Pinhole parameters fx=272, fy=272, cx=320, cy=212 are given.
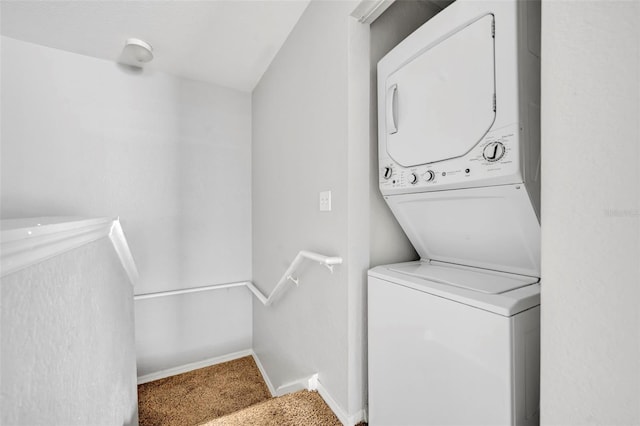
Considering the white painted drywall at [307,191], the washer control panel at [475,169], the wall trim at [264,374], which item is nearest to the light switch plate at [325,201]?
the white painted drywall at [307,191]

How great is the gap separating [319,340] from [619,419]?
4.31ft

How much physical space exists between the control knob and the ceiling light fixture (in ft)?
8.38

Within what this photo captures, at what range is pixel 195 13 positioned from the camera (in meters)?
1.85

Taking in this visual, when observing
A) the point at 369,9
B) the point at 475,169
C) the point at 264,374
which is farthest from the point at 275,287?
the point at 369,9

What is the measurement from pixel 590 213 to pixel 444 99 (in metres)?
0.62

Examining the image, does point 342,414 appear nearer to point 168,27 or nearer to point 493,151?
point 493,151

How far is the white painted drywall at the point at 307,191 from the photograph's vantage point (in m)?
1.40

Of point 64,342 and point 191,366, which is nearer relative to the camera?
point 64,342

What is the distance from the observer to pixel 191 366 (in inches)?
108

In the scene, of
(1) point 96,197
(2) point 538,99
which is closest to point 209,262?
(1) point 96,197

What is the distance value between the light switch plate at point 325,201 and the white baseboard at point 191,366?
2.26 metres

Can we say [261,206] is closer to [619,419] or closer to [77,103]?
[77,103]

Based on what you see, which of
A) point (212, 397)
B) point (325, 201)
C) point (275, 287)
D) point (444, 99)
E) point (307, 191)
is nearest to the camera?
point (444, 99)

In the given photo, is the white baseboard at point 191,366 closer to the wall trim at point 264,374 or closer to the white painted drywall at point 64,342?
the wall trim at point 264,374
